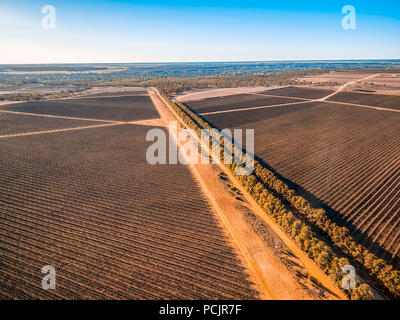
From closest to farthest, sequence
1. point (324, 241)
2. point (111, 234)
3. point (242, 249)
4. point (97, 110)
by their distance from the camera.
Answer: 1. point (242, 249)
2. point (324, 241)
3. point (111, 234)
4. point (97, 110)

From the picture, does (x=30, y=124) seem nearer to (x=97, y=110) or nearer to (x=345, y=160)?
(x=97, y=110)

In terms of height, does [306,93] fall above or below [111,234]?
above

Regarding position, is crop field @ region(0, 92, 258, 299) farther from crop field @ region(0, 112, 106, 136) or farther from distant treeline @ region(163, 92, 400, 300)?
crop field @ region(0, 112, 106, 136)

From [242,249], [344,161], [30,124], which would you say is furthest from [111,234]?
[30,124]

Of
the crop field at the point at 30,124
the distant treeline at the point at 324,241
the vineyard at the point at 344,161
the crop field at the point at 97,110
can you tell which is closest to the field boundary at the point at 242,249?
the distant treeline at the point at 324,241

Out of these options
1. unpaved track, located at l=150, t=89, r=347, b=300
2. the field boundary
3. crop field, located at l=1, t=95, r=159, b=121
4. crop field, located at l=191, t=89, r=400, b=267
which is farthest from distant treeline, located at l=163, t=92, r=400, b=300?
crop field, located at l=1, t=95, r=159, b=121

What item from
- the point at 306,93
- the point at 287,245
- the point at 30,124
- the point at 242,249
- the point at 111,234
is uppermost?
the point at 306,93

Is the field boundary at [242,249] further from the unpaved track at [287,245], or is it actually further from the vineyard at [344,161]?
the vineyard at [344,161]

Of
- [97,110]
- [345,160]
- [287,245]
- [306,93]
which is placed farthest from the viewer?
[306,93]
